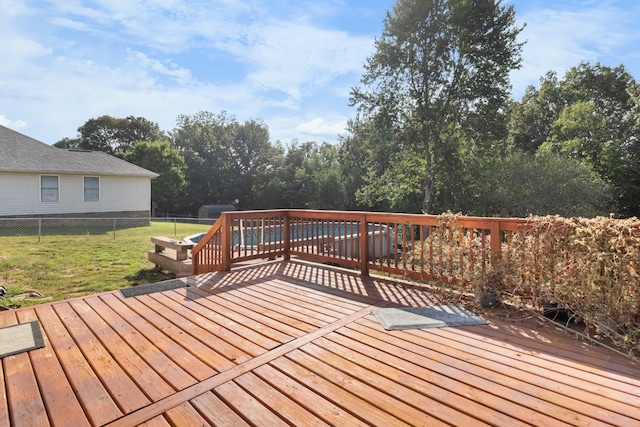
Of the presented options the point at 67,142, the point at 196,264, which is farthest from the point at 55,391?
the point at 67,142

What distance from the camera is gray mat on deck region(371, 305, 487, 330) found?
2771mm

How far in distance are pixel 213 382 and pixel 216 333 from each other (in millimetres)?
748

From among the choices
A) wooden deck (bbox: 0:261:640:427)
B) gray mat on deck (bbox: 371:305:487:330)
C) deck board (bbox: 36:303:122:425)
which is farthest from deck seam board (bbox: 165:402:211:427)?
gray mat on deck (bbox: 371:305:487:330)

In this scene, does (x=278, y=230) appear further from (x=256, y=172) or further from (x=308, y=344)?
(x=256, y=172)

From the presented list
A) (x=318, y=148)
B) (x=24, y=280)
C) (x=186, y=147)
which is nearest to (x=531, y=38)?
(x=24, y=280)

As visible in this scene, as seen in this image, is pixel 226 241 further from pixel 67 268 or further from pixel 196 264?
pixel 67 268

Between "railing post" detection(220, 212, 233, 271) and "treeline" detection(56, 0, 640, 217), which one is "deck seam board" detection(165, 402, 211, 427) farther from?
"treeline" detection(56, 0, 640, 217)

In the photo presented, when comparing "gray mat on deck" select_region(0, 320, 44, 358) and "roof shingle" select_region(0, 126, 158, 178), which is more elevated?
"roof shingle" select_region(0, 126, 158, 178)

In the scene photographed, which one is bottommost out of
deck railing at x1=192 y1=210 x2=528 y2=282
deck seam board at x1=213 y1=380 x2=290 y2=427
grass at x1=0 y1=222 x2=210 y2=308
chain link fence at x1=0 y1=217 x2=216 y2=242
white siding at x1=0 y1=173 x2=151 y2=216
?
grass at x1=0 y1=222 x2=210 y2=308

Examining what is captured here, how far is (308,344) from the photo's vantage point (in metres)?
2.41

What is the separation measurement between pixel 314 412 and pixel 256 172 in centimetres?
Answer: 2908

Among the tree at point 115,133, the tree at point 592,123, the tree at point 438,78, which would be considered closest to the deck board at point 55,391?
the tree at point 438,78

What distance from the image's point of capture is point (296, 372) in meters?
2.01

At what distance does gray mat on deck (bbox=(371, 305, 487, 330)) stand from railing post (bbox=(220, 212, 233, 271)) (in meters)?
2.50
